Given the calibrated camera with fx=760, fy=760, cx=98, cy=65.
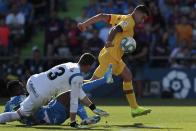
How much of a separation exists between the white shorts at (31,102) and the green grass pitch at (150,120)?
0.30 meters

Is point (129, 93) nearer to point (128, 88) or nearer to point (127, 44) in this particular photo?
point (128, 88)

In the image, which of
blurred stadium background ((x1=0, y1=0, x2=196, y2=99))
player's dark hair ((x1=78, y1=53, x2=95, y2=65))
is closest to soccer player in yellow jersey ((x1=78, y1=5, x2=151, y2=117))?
player's dark hair ((x1=78, y1=53, x2=95, y2=65))

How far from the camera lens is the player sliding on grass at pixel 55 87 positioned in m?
13.1

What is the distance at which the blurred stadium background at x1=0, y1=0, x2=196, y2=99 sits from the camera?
24.0 meters

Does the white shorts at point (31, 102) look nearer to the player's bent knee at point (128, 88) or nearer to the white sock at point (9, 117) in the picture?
the white sock at point (9, 117)

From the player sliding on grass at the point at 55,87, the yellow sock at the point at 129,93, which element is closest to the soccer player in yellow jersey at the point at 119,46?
the yellow sock at the point at 129,93

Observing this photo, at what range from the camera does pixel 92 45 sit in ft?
80.9

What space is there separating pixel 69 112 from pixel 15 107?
1.21 metres

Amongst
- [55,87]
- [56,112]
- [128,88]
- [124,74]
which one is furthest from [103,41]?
[55,87]

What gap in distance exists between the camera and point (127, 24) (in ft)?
50.6

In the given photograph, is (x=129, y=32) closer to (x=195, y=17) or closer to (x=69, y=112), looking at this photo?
(x=69, y=112)

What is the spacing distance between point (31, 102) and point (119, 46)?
2.82 metres

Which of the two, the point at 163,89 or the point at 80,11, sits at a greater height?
the point at 80,11

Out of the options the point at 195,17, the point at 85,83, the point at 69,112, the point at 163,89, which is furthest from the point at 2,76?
the point at 69,112
